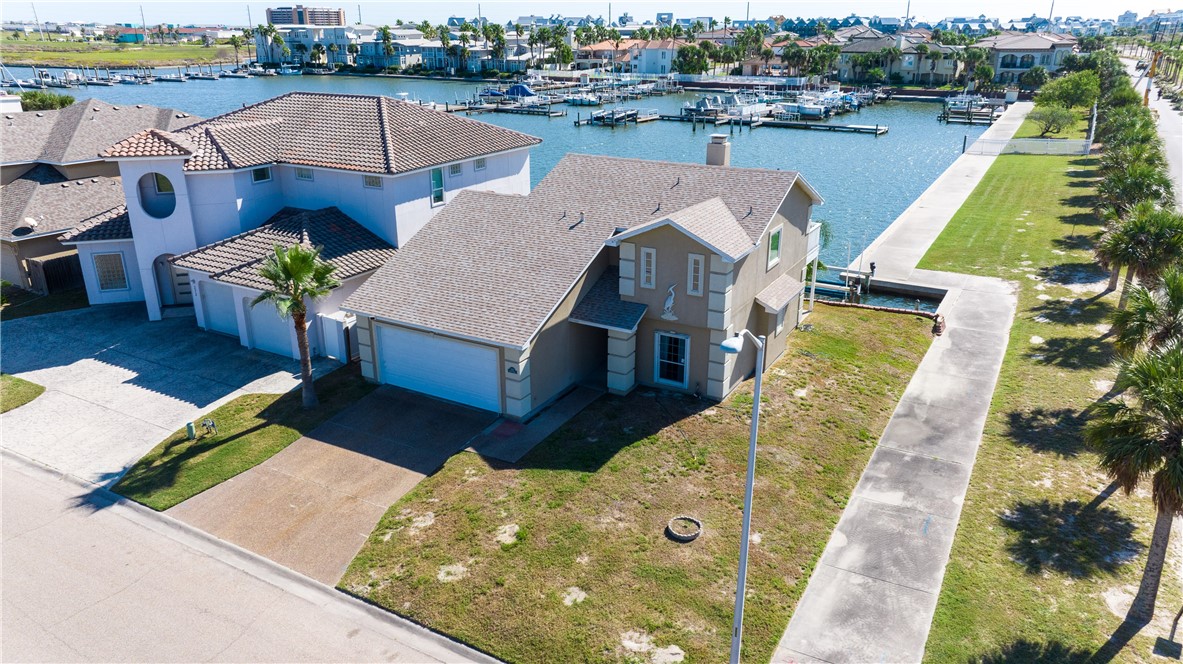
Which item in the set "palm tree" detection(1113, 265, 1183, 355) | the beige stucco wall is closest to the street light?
the beige stucco wall

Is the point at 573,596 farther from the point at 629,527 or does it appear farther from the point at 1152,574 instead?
the point at 1152,574

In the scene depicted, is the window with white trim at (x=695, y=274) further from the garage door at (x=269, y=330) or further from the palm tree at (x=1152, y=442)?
the garage door at (x=269, y=330)

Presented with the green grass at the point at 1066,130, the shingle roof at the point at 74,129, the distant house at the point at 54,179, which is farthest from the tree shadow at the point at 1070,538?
the green grass at the point at 1066,130

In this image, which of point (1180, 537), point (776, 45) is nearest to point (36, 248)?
point (1180, 537)

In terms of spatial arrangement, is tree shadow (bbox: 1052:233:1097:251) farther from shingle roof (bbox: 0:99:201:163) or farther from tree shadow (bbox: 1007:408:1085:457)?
shingle roof (bbox: 0:99:201:163)

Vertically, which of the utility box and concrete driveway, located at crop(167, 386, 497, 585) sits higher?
the utility box

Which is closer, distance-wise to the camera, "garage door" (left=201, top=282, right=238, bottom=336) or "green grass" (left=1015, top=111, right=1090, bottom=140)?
"garage door" (left=201, top=282, right=238, bottom=336)
